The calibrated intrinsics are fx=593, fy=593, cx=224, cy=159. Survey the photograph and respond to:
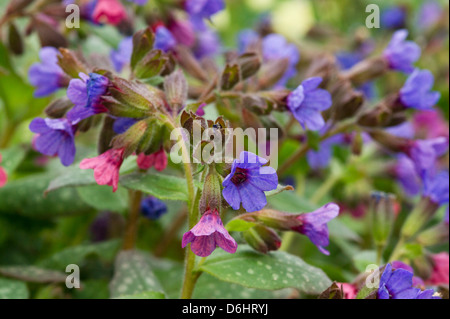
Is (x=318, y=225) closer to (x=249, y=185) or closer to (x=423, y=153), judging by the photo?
(x=249, y=185)

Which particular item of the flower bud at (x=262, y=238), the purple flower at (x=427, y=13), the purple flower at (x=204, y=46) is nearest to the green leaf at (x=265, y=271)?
the flower bud at (x=262, y=238)

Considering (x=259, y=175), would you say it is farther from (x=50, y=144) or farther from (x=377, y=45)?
(x=377, y=45)

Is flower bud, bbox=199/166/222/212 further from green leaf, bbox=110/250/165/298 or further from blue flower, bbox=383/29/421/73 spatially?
blue flower, bbox=383/29/421/73

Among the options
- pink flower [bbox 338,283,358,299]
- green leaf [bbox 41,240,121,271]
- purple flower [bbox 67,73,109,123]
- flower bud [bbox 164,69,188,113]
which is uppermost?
flower bud [bbox 164,69,188,113]

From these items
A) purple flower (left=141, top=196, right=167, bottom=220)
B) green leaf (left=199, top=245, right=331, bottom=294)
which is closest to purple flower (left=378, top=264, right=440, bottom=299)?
green leaf (left=199, top=245, right=331, bottom=294)

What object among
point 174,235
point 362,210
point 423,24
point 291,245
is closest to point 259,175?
point 174,235
